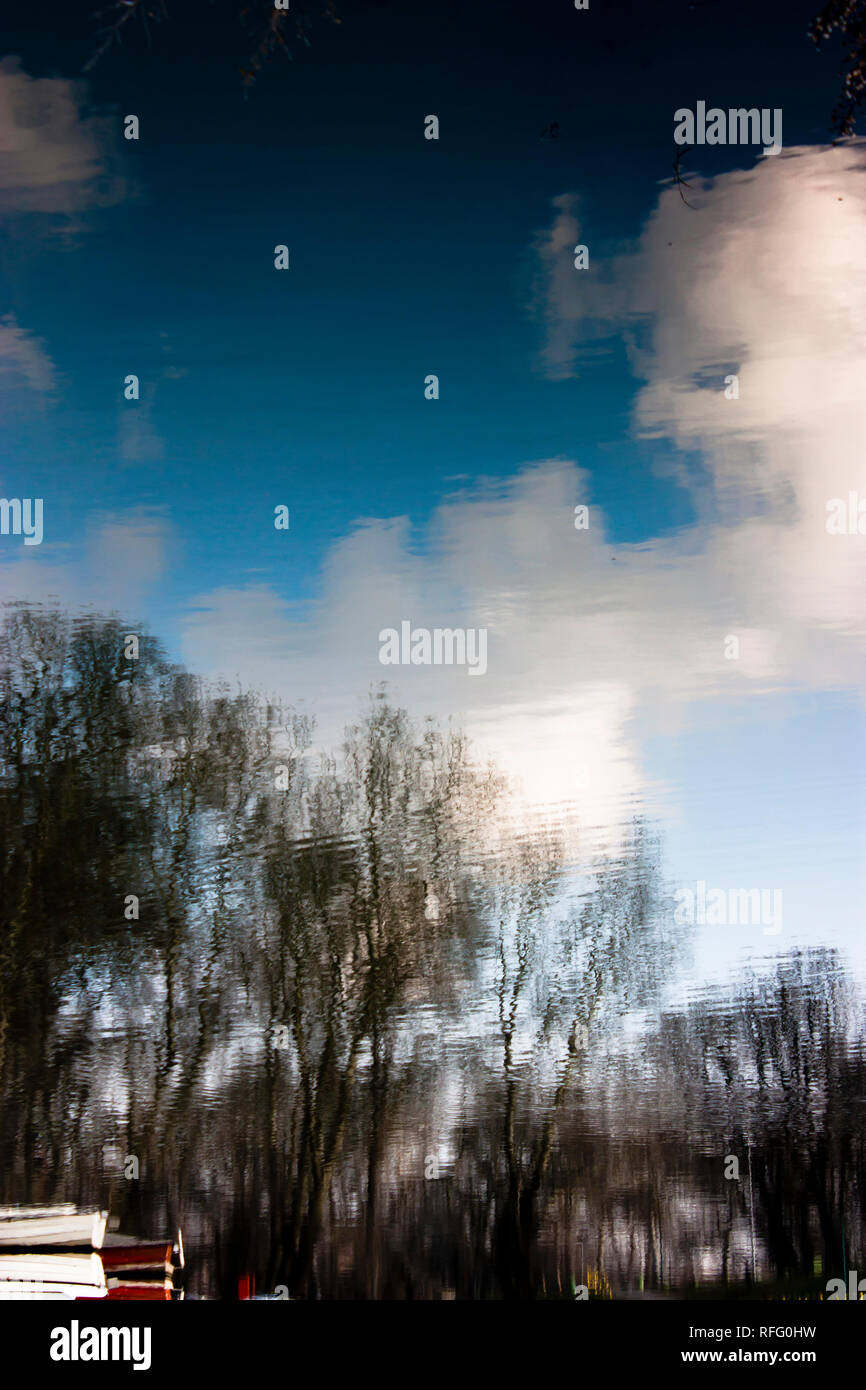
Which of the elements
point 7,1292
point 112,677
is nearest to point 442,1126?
point 7,1292

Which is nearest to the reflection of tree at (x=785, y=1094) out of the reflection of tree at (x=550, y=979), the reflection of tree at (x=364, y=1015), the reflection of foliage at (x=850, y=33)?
the reflection of tree at (x=364, y=1015)

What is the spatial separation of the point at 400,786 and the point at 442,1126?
235 centimetres

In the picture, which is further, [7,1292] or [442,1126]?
[442,1126]

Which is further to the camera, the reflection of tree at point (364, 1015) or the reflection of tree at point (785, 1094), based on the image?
the reflection of tree at point (785, 1094)

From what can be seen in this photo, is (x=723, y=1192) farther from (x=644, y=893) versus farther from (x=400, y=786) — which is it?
(x=400, y=786)

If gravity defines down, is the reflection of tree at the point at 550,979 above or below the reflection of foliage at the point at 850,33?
below

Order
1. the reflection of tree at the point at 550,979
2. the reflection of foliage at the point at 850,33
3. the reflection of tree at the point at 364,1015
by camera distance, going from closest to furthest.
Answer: the reflection of foliage at the point at 850,33, the reflection of tree at the point at 364,1015, the reflection of tree at the point at 550,979

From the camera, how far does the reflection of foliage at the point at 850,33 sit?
1798 millimetres

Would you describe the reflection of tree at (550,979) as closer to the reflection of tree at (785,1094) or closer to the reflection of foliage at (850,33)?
the reflection of tree at (785,1094)

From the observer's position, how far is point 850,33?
6.42 feet

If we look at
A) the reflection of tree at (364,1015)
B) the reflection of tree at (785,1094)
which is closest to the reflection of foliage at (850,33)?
the reflection of tree at (364,1015)

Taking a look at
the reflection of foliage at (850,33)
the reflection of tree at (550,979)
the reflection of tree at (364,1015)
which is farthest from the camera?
the reflection of tree at (550,979)

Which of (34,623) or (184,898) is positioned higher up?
(34,623)
